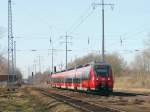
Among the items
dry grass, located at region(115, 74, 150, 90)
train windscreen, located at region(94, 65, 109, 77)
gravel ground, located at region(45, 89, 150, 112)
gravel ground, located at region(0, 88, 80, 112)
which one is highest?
train windscreen, located at region(94, 65, 109, 77)

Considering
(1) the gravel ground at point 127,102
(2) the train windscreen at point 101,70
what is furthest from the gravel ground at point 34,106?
(2) the train windscreen at point 101,70

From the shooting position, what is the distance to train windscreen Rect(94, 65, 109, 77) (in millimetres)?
53037

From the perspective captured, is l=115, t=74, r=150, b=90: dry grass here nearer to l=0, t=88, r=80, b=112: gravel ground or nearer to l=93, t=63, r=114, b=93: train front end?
l=93, t=63, r=114, b=93: train front end

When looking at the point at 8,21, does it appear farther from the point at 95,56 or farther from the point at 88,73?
the point at 95,56

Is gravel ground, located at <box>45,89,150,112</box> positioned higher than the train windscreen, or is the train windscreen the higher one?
the train windscreen

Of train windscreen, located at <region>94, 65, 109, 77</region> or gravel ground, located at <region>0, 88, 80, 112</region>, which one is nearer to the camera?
gravel ground, located at <region>0, 88, 80, 112</region>

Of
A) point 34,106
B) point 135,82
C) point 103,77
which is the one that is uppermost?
point 103,77

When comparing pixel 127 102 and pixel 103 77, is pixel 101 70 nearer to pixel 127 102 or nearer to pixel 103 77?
pixel 103 77

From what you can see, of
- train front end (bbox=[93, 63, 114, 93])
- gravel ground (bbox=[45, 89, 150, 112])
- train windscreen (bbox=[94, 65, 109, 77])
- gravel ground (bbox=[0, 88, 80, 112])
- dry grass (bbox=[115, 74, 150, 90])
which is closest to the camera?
gravel ground (bbox=[45, 89, 150, 112])

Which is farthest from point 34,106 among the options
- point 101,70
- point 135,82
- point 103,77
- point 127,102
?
point 135,82

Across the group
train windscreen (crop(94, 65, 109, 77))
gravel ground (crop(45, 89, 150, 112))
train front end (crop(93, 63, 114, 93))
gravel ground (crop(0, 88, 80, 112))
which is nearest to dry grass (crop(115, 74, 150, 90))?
train front end (crop(93, 63, 114, 93))

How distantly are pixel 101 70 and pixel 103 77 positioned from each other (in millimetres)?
764

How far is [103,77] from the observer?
174ft

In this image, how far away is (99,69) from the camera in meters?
53.2
